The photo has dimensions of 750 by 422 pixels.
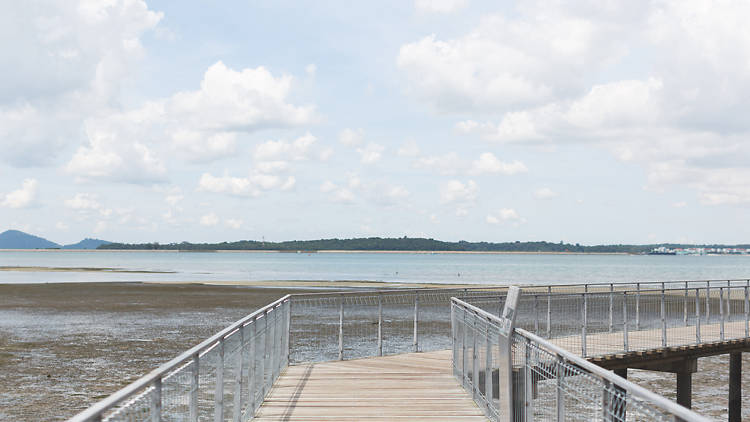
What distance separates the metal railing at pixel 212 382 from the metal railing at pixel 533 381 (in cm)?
263

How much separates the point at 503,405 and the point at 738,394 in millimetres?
12657

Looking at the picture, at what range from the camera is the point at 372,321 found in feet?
96.6

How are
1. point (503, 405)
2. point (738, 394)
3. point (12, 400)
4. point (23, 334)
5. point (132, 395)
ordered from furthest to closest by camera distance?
point (23, 334)
point (738, 394)
point (12, 400)
point (503, 405)
point (132, 395)

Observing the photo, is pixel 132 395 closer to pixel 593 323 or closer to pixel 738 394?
pixel 738 394

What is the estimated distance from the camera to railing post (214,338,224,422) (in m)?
6.31

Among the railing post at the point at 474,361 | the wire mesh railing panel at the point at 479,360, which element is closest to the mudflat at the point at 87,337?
the wire mesh railing panel at the point at 479,360

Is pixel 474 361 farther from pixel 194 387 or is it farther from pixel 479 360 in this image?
pixel 194 387

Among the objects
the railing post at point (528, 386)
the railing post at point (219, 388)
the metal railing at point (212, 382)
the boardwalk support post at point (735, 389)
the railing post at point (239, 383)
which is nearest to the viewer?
the metal railing at point (212, 382)

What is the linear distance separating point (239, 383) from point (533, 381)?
2.94 meters

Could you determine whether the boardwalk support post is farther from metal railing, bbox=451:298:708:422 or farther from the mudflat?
the mudflat

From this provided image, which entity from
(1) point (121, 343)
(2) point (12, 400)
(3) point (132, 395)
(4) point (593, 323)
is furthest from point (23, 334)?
(3) point (132, 395)

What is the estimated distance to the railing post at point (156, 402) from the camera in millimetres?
4445

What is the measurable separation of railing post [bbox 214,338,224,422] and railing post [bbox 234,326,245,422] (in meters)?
0.74

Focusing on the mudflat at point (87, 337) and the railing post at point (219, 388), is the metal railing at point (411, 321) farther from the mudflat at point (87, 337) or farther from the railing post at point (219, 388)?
the railing post at point (219, 388)
